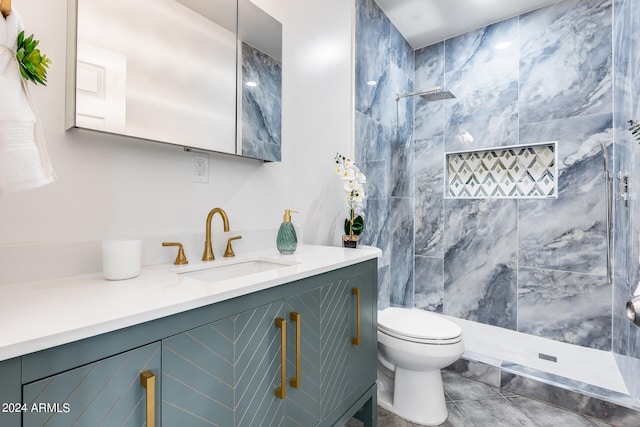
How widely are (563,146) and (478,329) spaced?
63.7 inches

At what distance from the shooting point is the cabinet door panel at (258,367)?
83 cm

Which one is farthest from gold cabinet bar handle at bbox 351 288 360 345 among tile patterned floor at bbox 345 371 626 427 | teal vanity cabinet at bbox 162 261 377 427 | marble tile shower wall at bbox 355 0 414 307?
marble tile shower wall at bbox 355 0 414 307

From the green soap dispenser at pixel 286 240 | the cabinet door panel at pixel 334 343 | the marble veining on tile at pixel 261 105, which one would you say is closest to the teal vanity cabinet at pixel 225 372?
the cabinet door panel at pixel 334 343

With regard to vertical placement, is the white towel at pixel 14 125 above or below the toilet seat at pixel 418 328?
above

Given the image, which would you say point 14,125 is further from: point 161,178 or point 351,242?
point 351,242

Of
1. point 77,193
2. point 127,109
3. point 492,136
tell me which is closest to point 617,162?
point 492,136

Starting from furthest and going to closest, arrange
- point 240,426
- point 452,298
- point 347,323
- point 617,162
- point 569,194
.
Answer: point 452,298 → point 569,194 → point 617,162 → point 347,323 → point 240,426

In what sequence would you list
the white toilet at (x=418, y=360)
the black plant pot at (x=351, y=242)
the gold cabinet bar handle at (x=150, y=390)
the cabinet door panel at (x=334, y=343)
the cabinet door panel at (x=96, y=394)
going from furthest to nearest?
the black plant pot at (x=351, y=242) < the white toilet at (x=418, y=360) < the cabinet door panel at (x=334, y=343) < the gold cabinet bar handle at (x=150, y=390) < the cabinet door panel at (x=96, y=394)

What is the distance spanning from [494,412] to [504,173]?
193cm

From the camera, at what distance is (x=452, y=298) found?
2906 millimetres

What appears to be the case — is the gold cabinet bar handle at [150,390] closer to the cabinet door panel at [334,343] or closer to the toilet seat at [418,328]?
the cabinet door panel at [334,343]

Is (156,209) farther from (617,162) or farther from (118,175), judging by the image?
(617,162)

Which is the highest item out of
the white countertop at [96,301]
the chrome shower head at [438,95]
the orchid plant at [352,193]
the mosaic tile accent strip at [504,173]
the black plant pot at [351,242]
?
the chrome shower head at [438,95]

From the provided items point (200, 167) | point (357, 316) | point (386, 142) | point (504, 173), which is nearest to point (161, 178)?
point (200, 167)
